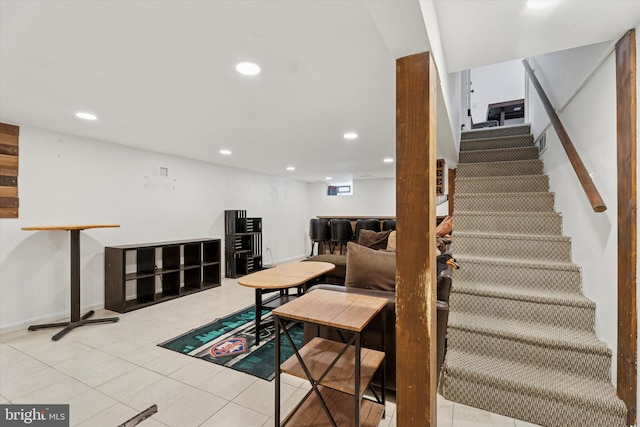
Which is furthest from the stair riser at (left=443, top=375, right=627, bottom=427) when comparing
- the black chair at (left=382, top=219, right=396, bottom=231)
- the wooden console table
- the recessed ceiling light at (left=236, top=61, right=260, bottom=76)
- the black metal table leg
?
the black chair at (left=382, top=219, right=396, bottom=231)

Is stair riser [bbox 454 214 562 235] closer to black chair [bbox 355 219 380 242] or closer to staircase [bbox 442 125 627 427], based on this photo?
staircase [bbox 442 125 627 427]

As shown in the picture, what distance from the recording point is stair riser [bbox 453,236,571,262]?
7.56ft

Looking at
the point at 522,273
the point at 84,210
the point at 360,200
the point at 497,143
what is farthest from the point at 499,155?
the point at 84,210

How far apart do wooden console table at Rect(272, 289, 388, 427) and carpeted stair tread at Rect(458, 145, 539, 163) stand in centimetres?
289

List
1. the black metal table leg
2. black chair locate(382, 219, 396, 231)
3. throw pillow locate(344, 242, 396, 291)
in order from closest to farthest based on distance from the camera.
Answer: throw pillow locate(344, 242, 396, 291)
the black metal table leg
black chair locate(382, 219, 396, 231)

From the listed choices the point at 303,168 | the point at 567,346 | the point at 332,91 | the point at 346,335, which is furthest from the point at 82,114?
the point at 567,346

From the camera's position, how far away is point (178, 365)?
90.3 inches

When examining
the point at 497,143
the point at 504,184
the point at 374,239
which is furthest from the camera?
the point at 374,239

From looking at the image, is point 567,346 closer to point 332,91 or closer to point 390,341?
point 390,341

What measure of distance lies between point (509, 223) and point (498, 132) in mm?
2048

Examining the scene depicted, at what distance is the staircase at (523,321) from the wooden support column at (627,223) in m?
0.15

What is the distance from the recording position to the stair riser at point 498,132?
3.92 metres

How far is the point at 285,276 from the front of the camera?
267cm

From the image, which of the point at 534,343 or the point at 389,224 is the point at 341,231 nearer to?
the point at 389,224
